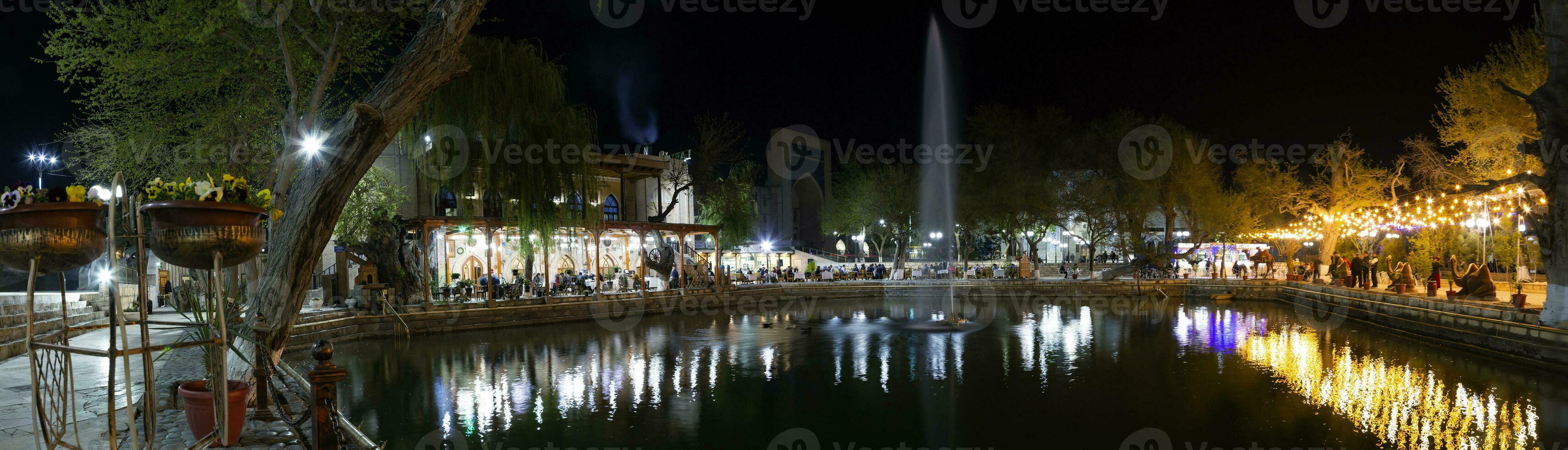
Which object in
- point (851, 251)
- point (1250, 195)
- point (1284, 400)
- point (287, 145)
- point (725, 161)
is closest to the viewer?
point (1284, 400)

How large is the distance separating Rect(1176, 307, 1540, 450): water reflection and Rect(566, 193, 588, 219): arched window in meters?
14.7

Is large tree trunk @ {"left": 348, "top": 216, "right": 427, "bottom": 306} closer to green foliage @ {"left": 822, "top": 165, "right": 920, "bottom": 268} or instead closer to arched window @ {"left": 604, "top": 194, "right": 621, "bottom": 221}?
arched window @ {"left": 604, "top": 194, "right": 621, "bottom": 221}

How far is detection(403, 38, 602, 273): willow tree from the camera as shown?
18281 millimetres

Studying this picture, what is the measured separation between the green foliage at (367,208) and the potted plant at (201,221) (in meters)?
17.8

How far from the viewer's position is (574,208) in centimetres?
2067

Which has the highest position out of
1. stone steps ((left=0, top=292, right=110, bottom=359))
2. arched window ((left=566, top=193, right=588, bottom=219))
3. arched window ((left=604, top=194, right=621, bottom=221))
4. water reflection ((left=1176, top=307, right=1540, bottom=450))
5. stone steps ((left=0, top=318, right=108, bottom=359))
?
arched window ((left=604, top=194, right=621, bottom=221))

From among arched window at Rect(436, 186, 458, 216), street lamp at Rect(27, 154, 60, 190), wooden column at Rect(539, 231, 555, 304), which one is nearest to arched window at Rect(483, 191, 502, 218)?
wooden column at Rect(539, 231, 555, 304)

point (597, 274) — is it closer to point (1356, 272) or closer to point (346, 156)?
point (346, 156)

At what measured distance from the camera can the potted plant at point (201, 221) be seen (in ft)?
13.8

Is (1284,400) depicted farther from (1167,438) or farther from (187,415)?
(187,415)

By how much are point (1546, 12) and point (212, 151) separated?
23945mm

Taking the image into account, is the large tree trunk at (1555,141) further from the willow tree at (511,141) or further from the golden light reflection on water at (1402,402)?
the willow tree at (511,141)

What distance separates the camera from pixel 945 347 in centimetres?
1638

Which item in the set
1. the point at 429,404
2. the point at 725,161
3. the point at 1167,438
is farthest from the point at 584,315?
the point at 1167,438
